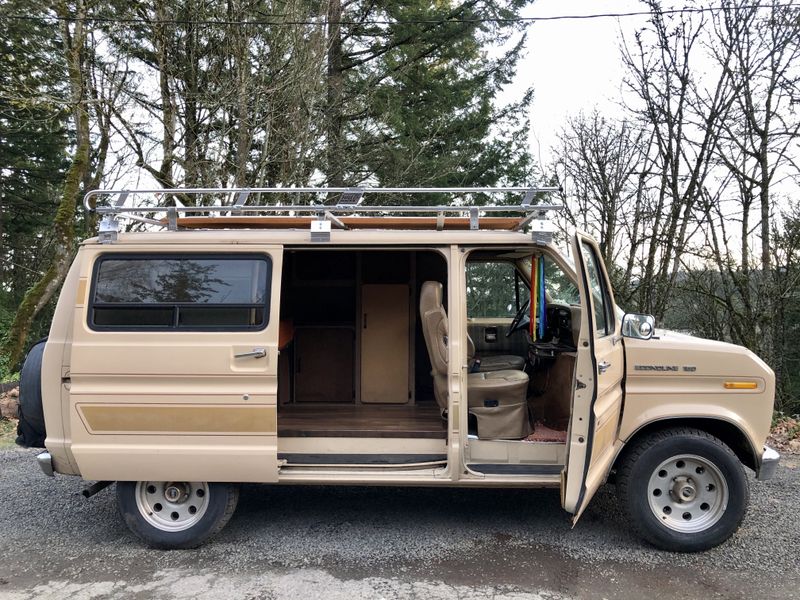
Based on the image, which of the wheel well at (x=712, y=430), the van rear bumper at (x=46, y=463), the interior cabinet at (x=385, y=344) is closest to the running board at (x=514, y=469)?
the wheel well at (x=712, y=430)

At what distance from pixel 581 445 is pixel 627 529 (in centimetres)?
115

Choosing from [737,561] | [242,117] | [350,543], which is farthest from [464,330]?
[242,117]

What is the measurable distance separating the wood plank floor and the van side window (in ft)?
3.19

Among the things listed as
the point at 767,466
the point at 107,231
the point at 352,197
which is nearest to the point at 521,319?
the point at 352,197

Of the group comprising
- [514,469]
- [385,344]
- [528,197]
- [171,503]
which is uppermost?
[528,197]

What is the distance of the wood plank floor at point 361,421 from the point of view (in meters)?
4.36

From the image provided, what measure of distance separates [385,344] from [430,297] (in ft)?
5.03

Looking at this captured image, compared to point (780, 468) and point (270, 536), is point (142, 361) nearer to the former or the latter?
point (270, 536)

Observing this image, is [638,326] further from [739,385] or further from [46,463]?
[46,463]

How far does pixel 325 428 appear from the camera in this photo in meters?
4.45

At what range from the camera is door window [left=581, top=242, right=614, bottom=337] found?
4.10 m

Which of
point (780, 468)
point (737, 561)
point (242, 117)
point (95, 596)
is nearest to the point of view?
point (95, 596)

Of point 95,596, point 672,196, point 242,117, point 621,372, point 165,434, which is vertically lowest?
point 95,596

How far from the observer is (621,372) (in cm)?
408
